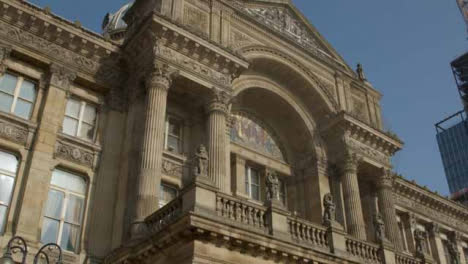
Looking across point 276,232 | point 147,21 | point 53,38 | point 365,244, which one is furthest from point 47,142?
point 365,244

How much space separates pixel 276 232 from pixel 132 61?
8.90 metres

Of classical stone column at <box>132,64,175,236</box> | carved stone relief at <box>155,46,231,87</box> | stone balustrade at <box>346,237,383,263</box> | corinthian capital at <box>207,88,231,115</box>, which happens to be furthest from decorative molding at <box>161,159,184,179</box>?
stone balustrade at <box>346,237,383,263</box>

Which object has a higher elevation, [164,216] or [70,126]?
[70,126]

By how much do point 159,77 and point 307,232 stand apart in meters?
7.29

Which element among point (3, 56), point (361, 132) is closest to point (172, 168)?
point (3, 56)

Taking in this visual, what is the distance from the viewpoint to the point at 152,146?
17.0 m

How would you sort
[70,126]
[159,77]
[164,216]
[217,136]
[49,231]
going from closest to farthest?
1. [164,216]
2. [49,231]
3. [70,126]
4. [159,77]
5. [217,136]

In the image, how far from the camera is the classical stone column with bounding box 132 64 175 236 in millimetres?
15961

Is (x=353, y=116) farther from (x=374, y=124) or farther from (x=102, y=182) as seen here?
(x=102, y=182)

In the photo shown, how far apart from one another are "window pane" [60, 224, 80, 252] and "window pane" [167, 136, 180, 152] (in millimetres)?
4816

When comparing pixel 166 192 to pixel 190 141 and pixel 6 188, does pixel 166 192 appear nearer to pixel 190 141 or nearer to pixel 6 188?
pixel 190 141

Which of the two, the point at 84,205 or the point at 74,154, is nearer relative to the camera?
the point at 84,205

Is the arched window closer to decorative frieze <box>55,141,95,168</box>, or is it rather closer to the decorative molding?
decorative frieze <box>55,141,95,168</box>

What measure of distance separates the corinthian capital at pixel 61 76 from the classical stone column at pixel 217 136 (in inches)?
198
